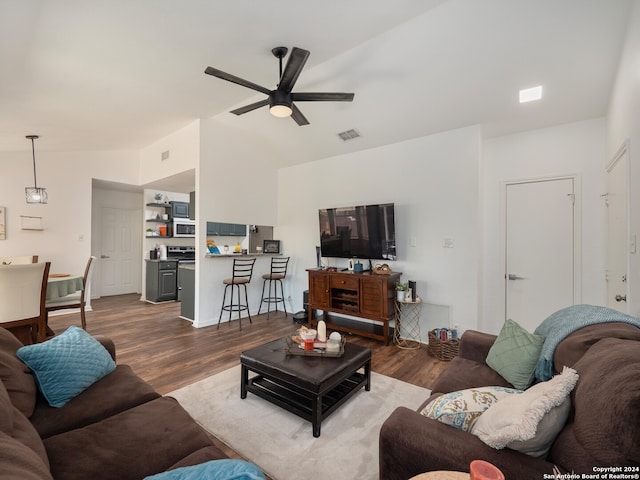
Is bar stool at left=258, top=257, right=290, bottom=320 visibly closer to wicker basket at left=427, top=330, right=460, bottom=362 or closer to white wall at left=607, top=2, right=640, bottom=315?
wicker basket at left=427, top=330, right=460, bottom=362

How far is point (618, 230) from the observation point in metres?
2.53

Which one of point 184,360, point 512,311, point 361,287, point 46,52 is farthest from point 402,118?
point 184,360

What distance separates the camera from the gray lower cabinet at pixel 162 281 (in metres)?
6.02

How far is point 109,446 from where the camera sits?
120cm

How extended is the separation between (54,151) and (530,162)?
7.25 meters

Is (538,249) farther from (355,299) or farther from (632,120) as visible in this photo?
(355,299)

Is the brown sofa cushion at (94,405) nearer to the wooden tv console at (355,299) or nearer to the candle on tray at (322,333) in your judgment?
the candle on tray at (322,333)

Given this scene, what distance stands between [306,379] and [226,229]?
3.95 meters

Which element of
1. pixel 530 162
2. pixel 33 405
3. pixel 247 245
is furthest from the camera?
pixel 247 245

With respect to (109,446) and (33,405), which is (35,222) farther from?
(109,446)

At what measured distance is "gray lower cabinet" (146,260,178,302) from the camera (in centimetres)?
602

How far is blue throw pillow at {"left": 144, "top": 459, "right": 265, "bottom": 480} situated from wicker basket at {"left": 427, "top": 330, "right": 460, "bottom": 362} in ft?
9.49

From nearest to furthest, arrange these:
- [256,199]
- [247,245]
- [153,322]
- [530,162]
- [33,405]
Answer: [33,405] → [530,162] → [153,322] → [256,199] → [247,245]

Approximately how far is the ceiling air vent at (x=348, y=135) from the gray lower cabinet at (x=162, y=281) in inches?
175
